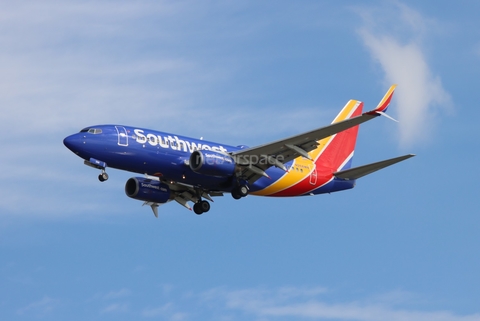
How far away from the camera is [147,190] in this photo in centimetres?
5909

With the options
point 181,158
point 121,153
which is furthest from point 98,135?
point 181,158

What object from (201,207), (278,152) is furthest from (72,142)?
(278,152)

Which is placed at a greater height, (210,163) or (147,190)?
(147,190)

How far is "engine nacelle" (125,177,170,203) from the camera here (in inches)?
2322

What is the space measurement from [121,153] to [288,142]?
936 cm

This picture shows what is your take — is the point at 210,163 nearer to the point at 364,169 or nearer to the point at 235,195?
the point at 235,195

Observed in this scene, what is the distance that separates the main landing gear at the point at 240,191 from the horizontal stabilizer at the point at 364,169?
22.5 feet

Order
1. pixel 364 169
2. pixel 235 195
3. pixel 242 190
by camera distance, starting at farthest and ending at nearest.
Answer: pixel 364 169 < pixel 235 195 < pixel 242 190

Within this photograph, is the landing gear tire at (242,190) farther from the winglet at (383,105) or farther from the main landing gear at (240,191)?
the winglet at (383,105)

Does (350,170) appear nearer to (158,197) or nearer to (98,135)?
(158,197)

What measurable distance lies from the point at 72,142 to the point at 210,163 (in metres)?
7.76

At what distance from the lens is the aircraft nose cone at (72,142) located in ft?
172

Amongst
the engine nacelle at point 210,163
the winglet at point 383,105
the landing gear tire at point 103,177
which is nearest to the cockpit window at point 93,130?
the landing gear tire at point 103,177

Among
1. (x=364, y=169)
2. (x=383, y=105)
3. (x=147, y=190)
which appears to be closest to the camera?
(x=383, y=105)
